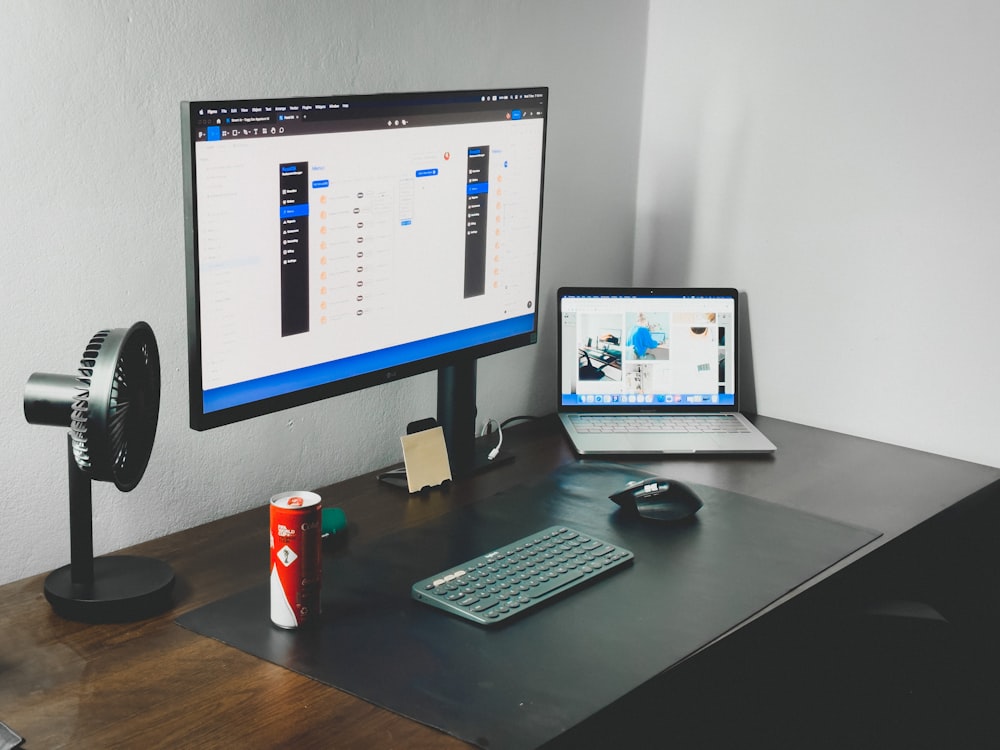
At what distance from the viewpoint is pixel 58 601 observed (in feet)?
3.84

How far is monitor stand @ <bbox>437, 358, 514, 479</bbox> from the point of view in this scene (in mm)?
1646

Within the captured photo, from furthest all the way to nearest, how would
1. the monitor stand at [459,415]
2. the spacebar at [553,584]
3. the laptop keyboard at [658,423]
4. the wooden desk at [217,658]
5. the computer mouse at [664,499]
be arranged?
the laptop keyboard at [658,423] < the monitor stand at [459,415] < the computer mouse at [664,499] < the spacebar at [553,584] < the wooden desk at [217,658]

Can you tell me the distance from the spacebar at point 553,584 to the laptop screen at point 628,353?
2.09 feet

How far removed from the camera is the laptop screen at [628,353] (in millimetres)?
1913

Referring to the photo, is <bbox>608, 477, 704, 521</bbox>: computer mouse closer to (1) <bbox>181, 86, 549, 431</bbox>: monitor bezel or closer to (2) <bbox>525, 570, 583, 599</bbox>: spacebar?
(2) <bbox>525, 570, 583, 599</bbox>: spacebar

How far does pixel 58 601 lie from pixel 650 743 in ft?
2.64

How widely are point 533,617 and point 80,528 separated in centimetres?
50

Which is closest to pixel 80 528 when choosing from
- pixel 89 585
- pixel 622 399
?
pixel 89 585

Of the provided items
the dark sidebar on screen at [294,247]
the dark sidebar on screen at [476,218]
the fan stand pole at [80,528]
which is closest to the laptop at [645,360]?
the dark sidebar on screen at [476,218]

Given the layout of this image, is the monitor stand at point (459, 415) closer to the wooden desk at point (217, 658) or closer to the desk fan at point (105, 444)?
the wooden desk at point (217, 658)

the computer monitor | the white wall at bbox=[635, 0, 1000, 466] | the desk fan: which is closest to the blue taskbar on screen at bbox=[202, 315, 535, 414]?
the computer monitor

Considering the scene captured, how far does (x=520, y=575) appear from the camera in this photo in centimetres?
129

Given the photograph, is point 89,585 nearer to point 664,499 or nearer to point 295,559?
point 295,559

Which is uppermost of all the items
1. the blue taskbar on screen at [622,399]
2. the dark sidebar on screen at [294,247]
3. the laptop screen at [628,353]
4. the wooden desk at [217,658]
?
the dark sidebar on screen at [294,247]
